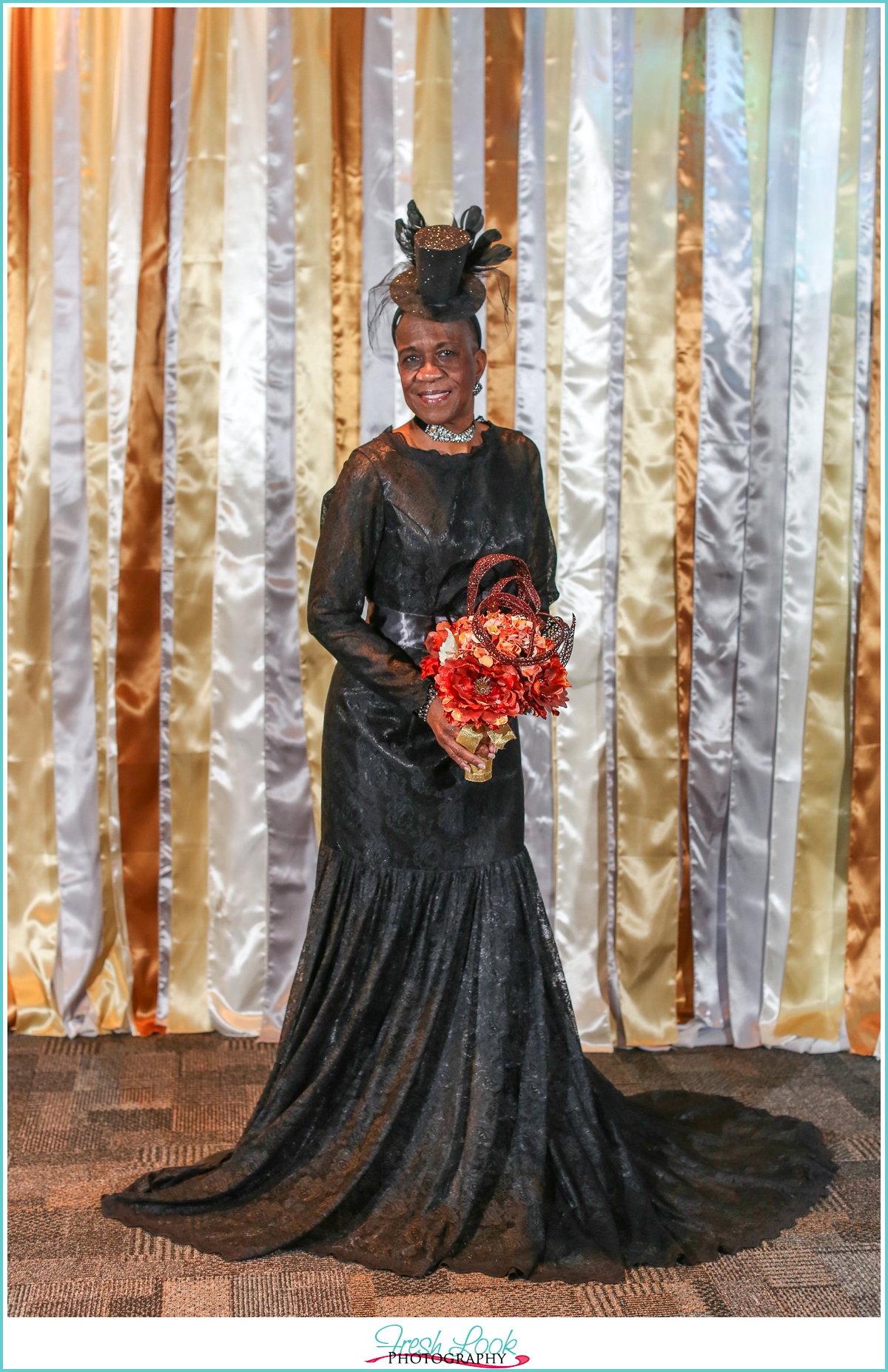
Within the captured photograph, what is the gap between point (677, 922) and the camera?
11.7ft

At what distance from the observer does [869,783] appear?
11.6 feet

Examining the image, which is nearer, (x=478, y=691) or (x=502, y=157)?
(x=478, y=691)

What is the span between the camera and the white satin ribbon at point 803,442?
334 cm

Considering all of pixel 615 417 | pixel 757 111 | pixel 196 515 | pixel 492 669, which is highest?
pixel 757 111

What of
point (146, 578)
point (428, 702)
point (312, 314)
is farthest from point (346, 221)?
point (428, 702)

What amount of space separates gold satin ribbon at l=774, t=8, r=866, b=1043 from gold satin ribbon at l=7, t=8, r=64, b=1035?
193 centimetres

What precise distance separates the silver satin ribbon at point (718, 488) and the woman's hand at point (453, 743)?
1.33 meters

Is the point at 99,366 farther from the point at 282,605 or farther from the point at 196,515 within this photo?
the point at 282,605

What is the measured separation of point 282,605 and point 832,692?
142 centimetres

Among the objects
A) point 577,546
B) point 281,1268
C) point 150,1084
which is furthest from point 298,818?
point 281,1268

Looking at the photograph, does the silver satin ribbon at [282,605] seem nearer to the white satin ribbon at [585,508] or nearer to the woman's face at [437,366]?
the white satin ribbon at [585,508]

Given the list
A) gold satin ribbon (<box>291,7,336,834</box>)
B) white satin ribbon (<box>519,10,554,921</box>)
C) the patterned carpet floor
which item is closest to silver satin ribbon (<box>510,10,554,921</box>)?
white satin ribbon (<box>519,10,554,921</box>)

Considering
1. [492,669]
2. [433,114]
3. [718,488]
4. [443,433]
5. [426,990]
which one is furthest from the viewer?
[718,488]

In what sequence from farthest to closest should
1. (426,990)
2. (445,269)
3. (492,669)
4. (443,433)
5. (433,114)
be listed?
(433,114)
(426,990)
(443,433)
(445,269)
(492,669)
